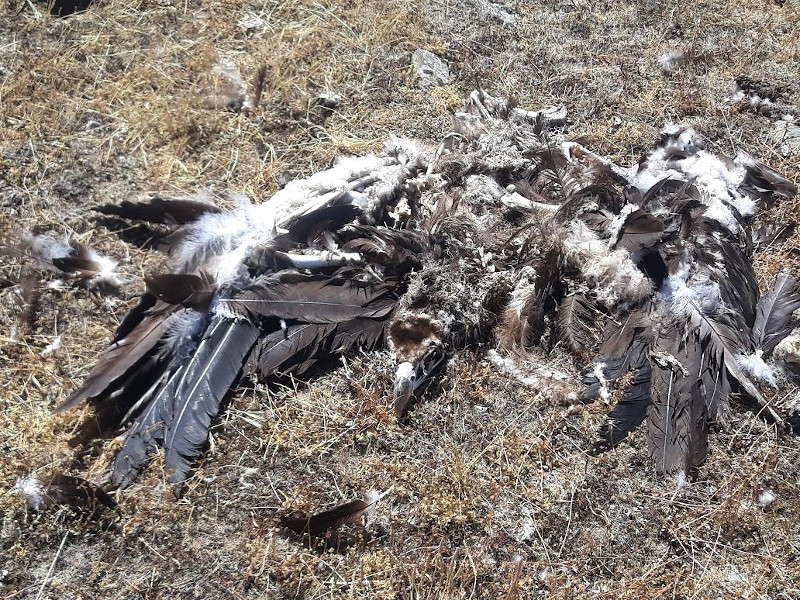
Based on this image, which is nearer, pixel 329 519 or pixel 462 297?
pixel 329 519

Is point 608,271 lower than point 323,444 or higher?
higher

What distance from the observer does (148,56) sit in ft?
13.7

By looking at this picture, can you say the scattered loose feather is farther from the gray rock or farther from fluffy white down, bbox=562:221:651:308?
the gray rock

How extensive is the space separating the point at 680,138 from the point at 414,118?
1.72 m

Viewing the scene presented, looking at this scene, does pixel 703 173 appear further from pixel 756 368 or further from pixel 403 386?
pixel 403 386

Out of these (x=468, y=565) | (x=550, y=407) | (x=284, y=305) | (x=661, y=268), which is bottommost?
(x=468, y=565)

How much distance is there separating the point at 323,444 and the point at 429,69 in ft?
9.49

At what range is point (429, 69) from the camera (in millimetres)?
4250

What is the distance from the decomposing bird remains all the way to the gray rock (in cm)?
114

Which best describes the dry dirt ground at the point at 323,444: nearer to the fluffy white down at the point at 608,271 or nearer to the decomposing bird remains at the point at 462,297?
the decomposing bird remains at the point at 462,297

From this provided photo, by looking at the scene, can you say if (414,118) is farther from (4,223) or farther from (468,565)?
(468,565)

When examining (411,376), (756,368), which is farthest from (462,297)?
(756,368)

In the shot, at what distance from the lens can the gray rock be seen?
4.19 metres

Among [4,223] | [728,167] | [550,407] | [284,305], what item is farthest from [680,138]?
[4,223]
